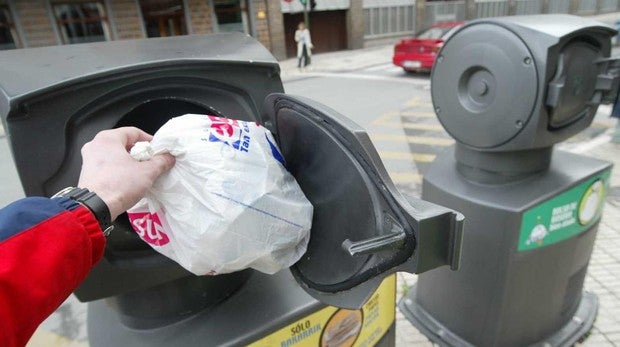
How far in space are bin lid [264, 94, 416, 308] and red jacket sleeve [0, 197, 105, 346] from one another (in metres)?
0.47

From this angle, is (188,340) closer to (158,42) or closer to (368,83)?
(158,42)

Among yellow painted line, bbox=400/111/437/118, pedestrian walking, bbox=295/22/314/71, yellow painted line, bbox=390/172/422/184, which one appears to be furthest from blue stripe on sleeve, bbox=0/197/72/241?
pedestrian walking, bbox=295/22/314/71

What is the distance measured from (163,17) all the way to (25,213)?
15.6m

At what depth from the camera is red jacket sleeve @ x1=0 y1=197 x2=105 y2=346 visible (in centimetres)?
63

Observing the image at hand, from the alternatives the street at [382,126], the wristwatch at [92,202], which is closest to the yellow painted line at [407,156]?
the street at [382,126]

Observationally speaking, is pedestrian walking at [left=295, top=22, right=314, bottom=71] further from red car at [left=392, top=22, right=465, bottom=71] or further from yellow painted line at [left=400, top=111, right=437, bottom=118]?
yellow painted line at [left=400, top=111, right=437, bottom=118]

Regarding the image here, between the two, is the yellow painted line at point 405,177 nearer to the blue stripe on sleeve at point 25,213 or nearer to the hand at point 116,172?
the hand at point 116,172

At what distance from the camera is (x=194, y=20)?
14359 millimetres

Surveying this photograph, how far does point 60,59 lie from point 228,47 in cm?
44

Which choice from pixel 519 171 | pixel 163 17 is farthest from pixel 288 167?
pixel 163 17

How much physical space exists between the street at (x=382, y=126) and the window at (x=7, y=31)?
7.11 m

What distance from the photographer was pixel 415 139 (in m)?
5.85

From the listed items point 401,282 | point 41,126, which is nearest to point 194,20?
point 401,282

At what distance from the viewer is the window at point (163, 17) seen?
1412cm
